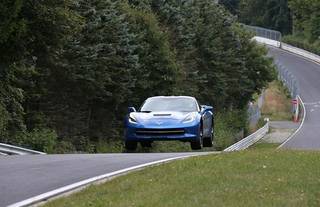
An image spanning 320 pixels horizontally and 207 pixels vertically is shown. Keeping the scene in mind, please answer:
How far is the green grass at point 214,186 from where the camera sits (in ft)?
27.7

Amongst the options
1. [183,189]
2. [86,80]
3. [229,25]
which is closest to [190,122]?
[86,80]

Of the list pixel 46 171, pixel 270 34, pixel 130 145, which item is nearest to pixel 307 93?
pixel 270 34

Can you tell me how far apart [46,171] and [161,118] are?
23.6 feet

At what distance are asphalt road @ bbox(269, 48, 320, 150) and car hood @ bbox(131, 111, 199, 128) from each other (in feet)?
99.9

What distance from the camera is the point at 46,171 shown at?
11844 mm

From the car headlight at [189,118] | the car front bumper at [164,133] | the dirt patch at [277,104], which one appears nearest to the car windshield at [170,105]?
the car headlight at [189,118]

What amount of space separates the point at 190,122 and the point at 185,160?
585 cm

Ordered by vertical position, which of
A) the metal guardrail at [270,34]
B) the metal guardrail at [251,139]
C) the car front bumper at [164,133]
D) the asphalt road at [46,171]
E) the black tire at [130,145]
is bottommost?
the metal guardrail at [251,139]

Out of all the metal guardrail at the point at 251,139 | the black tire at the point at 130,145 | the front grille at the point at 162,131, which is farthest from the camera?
the metal guardrail at the point at 251,139

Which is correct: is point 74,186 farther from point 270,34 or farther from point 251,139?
point 270,34

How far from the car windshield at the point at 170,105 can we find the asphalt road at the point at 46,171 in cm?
504

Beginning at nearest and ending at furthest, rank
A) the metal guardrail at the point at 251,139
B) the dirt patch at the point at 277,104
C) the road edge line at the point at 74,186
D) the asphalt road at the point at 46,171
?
the road edge line at the point at 74,186 → the asphalt road at the point at 46,171 → the metal guardrail at the point at 251,139 → the dirt patch at the point at 277,104

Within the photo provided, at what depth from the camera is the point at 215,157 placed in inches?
531

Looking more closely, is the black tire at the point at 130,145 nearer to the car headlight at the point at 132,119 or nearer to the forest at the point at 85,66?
the car headlight at the point at 132,119
